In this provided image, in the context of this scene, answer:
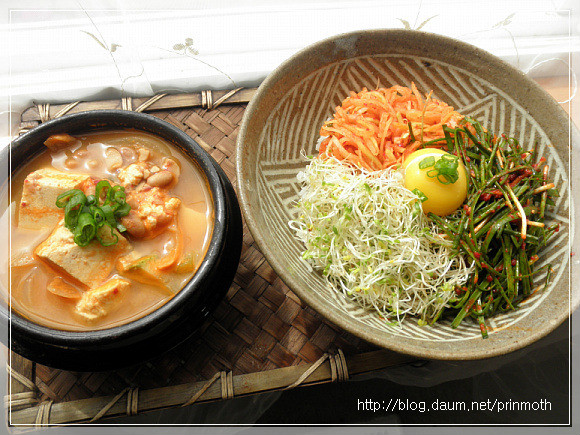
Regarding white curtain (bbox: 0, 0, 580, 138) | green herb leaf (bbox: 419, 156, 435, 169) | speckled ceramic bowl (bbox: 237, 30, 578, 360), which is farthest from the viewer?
white curtain (bbox: 0, 0, 580, 138)

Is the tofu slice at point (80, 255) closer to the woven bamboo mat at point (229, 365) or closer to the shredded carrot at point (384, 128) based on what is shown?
the woven bamboo mat at point (229, 365)

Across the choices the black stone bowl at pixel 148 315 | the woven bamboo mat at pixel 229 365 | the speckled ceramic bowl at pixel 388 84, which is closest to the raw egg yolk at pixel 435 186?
the speckled ceramic bowl at pixel 388 84

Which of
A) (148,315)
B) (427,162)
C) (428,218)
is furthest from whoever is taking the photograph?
(428,218)

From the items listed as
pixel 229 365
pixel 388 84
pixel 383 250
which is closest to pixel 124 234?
pixel 229 365

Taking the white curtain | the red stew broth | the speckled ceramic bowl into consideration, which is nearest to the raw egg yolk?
the speckled ceramic bowl

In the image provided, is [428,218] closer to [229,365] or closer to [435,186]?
[435,186]

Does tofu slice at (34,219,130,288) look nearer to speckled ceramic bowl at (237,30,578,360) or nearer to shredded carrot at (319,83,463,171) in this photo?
speckled ceramic bowl at (237,30,578,360)

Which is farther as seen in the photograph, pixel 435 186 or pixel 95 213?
pixel 435 186
